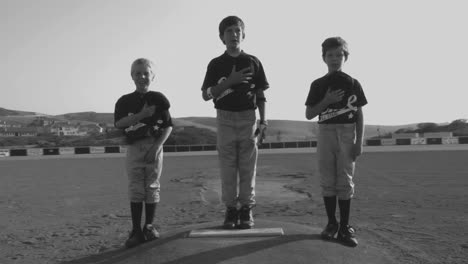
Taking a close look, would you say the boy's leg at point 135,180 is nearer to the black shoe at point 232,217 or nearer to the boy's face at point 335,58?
the black shoe at point 232,217

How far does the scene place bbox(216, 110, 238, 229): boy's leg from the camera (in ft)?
11.7

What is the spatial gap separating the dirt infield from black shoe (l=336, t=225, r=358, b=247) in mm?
335

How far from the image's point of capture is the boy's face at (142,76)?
3.57 m

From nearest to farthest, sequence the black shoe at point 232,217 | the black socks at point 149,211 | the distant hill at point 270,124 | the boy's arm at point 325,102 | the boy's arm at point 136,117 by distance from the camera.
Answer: the boy's arm at point 325,102 → the boy's arm at point 136,117 → the black socks at point 149,211 → the black shoe at point 232,217 → the distant hill at point 270,124

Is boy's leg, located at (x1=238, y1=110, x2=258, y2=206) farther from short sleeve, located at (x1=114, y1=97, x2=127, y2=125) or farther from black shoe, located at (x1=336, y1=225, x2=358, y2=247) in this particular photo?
short sleeve, located at (x1=114, y1=97, x2=127, y2=125)

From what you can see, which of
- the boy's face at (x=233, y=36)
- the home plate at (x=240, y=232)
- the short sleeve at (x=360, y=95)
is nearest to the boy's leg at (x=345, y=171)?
the short sleeve at (x=360, y=95)

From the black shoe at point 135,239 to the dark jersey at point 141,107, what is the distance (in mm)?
844

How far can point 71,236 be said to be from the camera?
15.4 feet

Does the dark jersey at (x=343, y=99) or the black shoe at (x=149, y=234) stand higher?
the dark jersey at (x=343, y=99)

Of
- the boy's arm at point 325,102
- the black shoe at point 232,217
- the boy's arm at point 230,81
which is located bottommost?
the black shoe at point 232,217

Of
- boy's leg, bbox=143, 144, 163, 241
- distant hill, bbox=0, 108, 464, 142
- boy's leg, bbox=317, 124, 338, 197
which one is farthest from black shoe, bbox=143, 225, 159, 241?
distant hill, bbox=0, 108, 464, 142

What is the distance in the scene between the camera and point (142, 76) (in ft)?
11.8

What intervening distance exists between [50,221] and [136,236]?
8.98 ft

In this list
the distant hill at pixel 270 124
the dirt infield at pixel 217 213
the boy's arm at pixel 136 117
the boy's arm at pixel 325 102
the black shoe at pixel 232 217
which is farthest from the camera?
the distant hill at pixel 270 124
